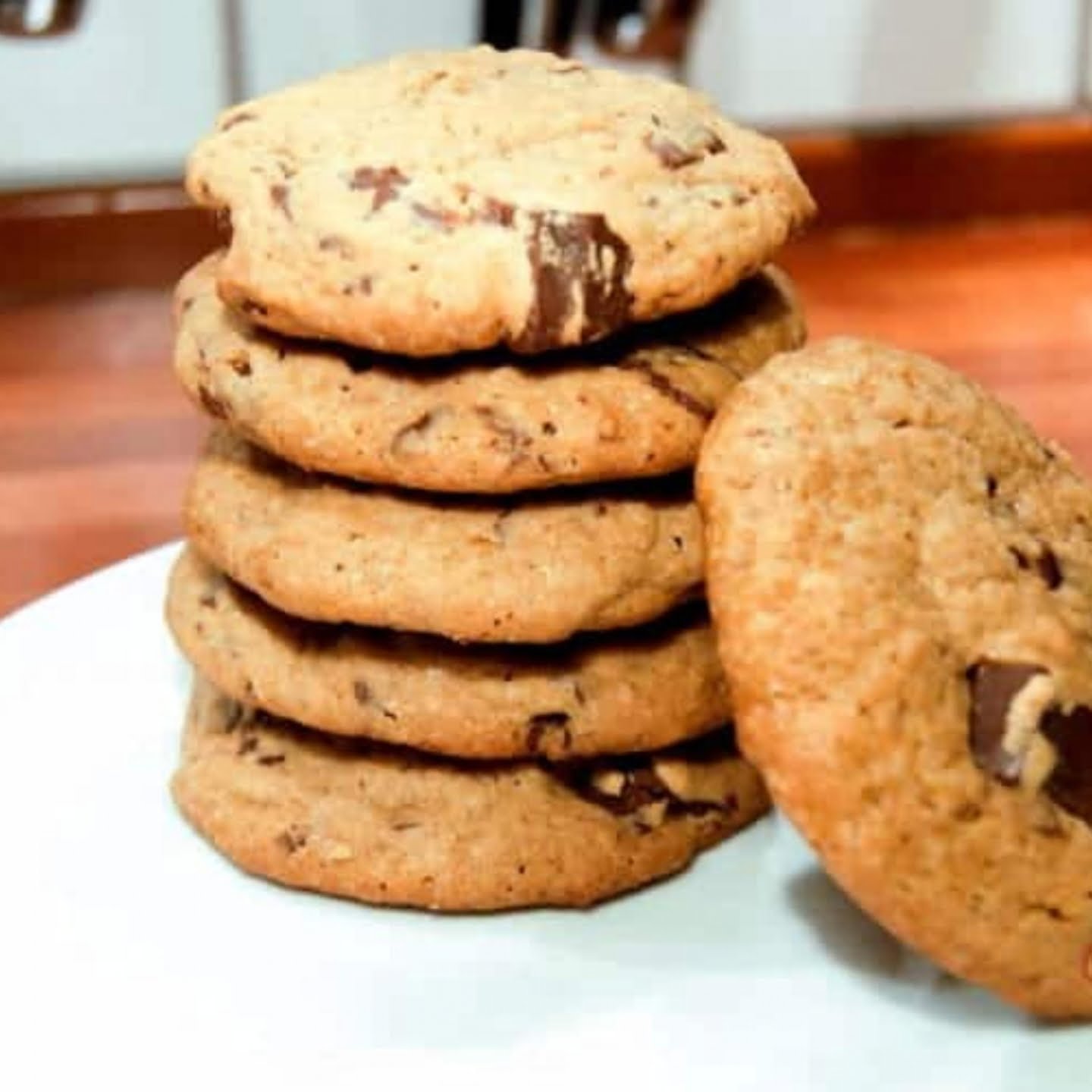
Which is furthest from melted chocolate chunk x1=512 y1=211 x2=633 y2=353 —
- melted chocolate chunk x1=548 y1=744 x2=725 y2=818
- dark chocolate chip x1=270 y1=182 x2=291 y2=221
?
melted chocolate chunk x1=548 y1=744 x2=725 y2=818

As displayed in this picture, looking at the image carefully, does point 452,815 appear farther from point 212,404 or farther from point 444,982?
point 212,404

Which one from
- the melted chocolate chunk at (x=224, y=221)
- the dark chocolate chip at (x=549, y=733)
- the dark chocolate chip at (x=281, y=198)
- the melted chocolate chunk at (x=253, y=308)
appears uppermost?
the dark chocolate chip at (x=281, y=198)

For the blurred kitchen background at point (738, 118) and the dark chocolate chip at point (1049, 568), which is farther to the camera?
the blurred kitchen background at point (738, 118)

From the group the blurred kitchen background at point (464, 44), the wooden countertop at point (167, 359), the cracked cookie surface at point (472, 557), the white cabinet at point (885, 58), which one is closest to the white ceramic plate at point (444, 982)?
the cracked cookie surface at point (472, 557)

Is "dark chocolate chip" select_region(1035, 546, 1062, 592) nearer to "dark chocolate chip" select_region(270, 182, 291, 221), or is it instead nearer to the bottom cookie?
the bottom cookie

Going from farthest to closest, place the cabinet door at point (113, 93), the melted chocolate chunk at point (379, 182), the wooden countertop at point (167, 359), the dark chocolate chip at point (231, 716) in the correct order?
the cabinet door at point (113, 93), the wooden countertop at point (167, 359), the dark chocolate chip at point (231, 716), the melted chocolate chunk at point (379, 182)

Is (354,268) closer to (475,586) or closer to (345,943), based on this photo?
(475,586)

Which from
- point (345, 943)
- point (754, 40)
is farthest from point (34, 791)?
point (754, 40)

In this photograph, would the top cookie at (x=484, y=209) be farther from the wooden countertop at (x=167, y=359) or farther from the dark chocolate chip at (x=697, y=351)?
the wooden countertop at (x=167, y=359)
